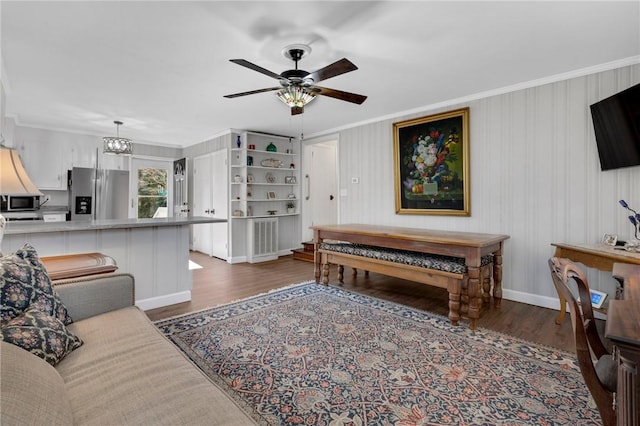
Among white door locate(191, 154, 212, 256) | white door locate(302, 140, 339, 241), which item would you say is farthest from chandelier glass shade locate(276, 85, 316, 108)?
white door locate(191, 154, 212, 256)

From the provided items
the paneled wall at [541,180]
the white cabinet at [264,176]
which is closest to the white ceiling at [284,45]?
the paneled wall at [541,180]

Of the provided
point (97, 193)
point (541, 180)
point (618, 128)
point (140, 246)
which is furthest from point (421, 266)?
point (97, 193)

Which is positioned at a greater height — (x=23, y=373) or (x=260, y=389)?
(x=23, y=373)

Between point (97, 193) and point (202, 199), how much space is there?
5.73 ft

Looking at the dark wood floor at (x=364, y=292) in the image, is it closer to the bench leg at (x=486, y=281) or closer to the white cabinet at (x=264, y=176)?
the bench leg at (x=486, y=281)

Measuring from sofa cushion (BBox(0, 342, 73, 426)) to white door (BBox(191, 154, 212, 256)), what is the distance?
5.32m

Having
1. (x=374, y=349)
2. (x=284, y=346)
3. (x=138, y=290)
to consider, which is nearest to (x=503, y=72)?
(x=374, y=349)

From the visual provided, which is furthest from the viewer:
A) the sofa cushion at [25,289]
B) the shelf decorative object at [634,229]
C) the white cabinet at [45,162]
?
the white cabinet at [45,162]

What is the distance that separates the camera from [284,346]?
7.62ft

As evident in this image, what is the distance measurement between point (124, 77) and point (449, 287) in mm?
3699

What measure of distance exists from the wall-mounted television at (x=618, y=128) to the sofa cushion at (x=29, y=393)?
3.83 metres

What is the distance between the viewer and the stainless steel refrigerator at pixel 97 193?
5273mm

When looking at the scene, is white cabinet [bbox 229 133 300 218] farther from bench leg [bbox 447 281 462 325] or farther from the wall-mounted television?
the wall-mounted television

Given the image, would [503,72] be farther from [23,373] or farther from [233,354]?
[23,373]
